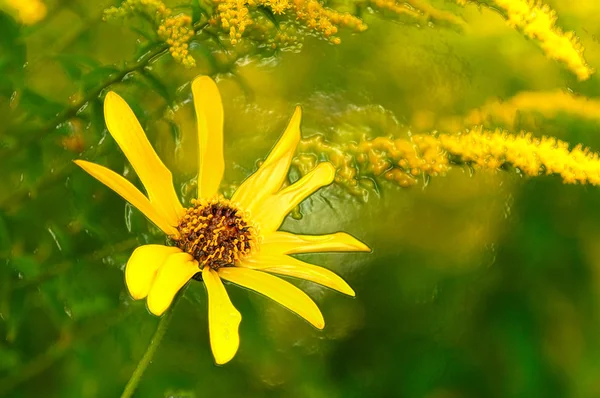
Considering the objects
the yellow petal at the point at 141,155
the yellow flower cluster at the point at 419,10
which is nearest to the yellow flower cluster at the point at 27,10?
the yellow petal at the point at 141,155

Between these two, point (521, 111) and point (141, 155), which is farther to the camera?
point (521, 111)

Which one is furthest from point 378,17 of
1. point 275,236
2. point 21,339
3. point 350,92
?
point 21,339

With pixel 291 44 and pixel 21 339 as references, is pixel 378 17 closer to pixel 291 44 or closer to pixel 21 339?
pixel 291 44

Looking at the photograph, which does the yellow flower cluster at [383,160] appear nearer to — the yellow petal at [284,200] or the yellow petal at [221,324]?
the yellow petal at [284,200]

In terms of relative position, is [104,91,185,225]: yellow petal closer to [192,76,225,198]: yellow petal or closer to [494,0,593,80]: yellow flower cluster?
[192,76,225,198]: yellow petal

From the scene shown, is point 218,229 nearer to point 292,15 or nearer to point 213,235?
point 213,235

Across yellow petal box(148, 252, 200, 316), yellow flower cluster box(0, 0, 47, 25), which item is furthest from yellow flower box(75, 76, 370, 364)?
yellow flower cluster box(0, 0, 47, 25)

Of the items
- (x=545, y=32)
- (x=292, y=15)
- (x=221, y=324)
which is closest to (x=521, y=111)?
(x=545, y=32)
